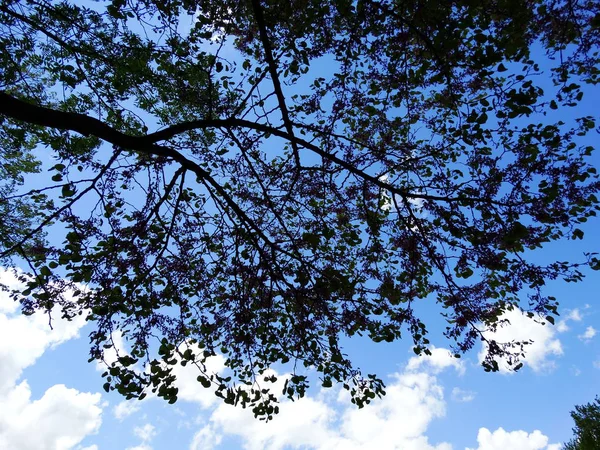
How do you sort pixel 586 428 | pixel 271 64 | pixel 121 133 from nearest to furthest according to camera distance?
pixel 121 133 < pixel 271 64 < pixel 586 428

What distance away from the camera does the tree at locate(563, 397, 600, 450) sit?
17.3 m

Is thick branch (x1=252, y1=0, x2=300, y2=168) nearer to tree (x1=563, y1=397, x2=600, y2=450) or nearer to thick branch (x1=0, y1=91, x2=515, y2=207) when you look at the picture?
thick branch (x1=0, y1=91, x2=515, y2=207)

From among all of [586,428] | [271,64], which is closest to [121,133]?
[271,64]

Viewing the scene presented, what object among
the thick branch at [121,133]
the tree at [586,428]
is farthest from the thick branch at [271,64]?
the tree at [586,428]

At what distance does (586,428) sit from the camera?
18.0 metres

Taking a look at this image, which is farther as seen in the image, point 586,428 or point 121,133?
point 586,428

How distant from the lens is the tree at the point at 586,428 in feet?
56.9

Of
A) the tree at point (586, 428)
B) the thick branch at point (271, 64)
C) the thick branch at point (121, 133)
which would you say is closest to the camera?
the thick branch at point (121, 133)

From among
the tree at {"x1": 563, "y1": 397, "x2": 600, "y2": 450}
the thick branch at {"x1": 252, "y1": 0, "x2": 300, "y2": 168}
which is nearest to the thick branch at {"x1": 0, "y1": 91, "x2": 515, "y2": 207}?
the thick branch at {"x1": 252, "y1": 0, "x2": 300, "y2": 168}

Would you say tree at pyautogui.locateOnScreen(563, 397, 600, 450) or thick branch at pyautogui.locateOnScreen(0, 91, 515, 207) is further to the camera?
tree at pyautogui.locateOnScreen(563, 397, 600, 450)

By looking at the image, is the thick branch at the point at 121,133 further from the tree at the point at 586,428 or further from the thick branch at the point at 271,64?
the tree at the point at 586,428

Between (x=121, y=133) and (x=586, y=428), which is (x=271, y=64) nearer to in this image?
(x=121, y=133)

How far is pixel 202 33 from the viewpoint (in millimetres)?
7059

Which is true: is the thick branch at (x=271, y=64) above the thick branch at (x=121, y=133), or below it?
above
